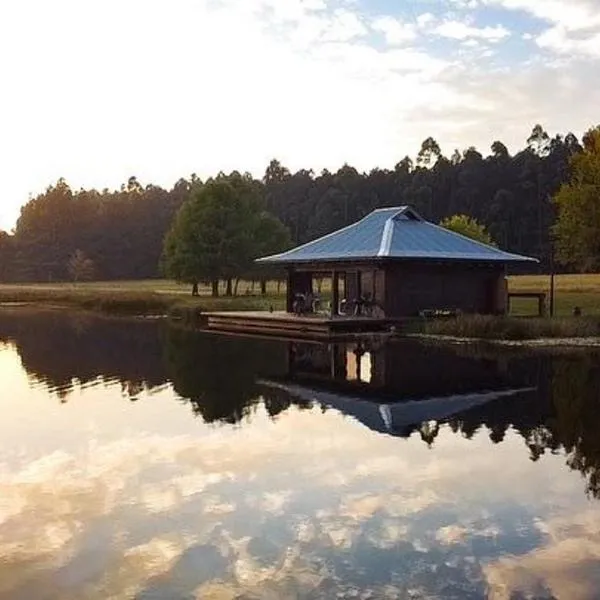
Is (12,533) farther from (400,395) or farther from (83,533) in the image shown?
(400,395)

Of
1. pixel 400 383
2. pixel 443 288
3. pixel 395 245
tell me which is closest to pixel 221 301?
pixel 443 288

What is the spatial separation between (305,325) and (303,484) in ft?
67.8

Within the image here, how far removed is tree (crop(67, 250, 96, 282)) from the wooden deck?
55.6 metres

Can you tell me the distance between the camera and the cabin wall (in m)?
31.7

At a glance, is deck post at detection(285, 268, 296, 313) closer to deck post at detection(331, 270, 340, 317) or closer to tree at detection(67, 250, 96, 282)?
deck post at detection(331, 270, 340, 317)

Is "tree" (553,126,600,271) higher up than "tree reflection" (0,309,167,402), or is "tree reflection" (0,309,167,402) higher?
"tree" (553,126,600,271)

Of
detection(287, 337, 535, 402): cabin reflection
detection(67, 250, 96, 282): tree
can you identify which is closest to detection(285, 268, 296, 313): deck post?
detection(287, 337, 535, 402): cabin reflection

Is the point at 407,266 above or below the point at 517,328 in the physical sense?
above

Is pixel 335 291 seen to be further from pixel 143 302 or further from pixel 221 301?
pixel 143 302

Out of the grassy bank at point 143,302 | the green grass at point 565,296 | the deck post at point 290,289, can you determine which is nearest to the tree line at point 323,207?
the grassy bank at point 143,302

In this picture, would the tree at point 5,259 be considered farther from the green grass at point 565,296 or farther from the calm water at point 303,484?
the calm water at point 303,484

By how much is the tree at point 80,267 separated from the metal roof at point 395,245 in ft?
182

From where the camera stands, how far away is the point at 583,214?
1448 inches

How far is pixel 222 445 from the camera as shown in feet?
39.4
